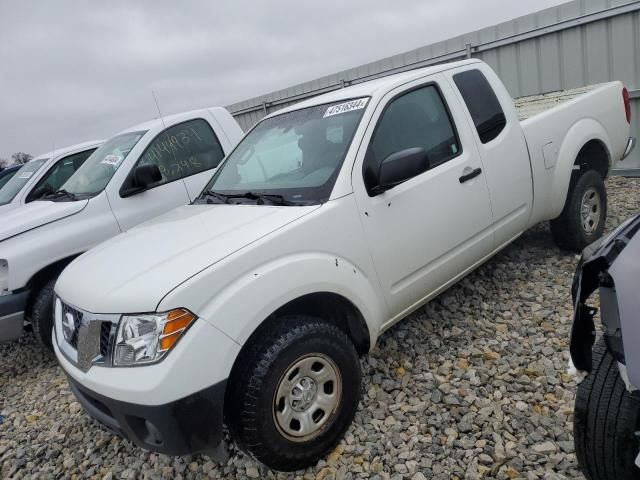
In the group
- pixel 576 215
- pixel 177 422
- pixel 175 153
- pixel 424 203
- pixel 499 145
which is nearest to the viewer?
pixel 177 422

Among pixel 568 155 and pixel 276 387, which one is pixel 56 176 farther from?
pixel 568 155

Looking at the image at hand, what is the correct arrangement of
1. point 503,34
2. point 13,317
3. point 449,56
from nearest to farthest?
1. point 13,317
2. point 503,34
3. point 449,56

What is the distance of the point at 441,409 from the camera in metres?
2.60

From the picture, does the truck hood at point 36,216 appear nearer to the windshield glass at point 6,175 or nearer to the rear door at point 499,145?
the rear door at point 499,145

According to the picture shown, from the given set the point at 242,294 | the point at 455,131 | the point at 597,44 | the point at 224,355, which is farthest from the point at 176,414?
the point at 597,44

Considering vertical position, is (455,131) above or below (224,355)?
above

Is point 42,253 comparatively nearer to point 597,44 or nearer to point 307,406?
point 307,406

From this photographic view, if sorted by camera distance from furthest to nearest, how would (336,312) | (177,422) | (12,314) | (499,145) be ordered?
1. (12,314)
2. (499,145)
3. (336,312)
4. (177,422)

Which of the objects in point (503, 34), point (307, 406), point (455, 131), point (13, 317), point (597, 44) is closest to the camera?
point (307, 406)

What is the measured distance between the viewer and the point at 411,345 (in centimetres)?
323

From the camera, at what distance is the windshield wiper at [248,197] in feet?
8.41

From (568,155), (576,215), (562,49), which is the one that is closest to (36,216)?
(568,155)

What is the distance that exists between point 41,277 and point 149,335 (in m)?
2.54

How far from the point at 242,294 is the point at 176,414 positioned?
1.80ft
